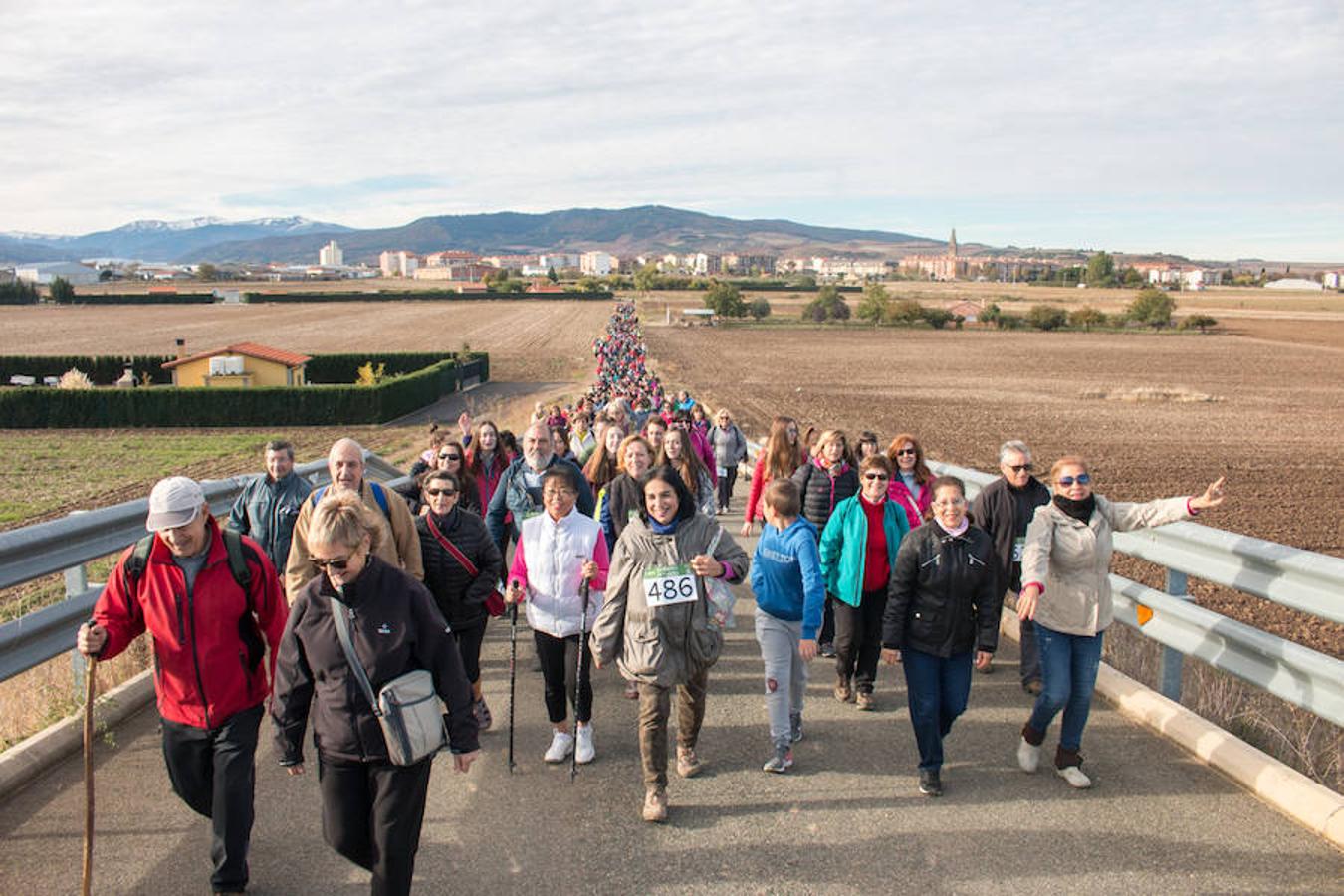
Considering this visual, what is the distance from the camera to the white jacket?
5.51 meters

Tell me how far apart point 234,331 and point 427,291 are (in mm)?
48135

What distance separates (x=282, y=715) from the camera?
375 centimetres

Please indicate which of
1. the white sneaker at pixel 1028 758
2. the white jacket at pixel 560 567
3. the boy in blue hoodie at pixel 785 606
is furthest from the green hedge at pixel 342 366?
the white sneaker at pixel 1028 758

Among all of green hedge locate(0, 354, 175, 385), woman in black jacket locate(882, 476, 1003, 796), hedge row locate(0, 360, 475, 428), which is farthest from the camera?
green hedge locate(0, 354, 175, 385)

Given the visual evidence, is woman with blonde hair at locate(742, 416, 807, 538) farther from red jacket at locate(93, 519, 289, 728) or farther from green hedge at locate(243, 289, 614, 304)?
green hedge at locate(243, 289, 614, 304)

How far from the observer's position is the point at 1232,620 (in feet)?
17.6

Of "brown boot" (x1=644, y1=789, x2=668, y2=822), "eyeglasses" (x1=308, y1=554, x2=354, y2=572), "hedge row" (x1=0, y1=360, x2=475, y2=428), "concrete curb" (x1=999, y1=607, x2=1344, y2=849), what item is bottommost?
"hedge row" (x1=0, y1=360, x2=475, y2=428)

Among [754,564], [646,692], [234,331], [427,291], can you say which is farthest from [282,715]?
[427,291]

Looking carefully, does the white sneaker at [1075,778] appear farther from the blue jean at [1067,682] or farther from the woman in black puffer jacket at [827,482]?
the woman in black puffer jacket at [827,482]

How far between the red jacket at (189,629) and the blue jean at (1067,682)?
3.69 m

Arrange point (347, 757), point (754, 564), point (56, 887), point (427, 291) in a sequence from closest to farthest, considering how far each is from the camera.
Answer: point (347, 757)
point (56, 887)
point (754, 564)
point (427, 291)

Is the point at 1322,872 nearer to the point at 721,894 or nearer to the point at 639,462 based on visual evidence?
the point at 721,894

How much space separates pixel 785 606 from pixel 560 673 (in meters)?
1.32

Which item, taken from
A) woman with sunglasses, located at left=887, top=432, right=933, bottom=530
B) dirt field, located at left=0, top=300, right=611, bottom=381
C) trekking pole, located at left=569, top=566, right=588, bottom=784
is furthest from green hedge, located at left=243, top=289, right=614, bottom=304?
trekking pole, located at left=569, top=566, right=588, bottom=784
